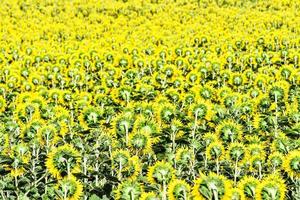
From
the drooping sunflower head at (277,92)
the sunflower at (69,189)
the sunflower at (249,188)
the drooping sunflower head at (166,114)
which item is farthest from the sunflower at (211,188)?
the drooping sunflower head at (277,92)

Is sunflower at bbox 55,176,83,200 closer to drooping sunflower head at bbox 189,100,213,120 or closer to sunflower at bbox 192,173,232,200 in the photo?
sunflower at bbox 192,173,232,200

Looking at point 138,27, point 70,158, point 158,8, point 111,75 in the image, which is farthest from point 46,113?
point 158,8

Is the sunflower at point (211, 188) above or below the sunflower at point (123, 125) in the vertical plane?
above

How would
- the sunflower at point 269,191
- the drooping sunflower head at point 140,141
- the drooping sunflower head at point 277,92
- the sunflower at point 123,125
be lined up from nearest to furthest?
the sunflower at point 269,191
the drooping sunflower head at point 140,141
the sunflower at point 123,125
the drooping sunflower head at point 277,92

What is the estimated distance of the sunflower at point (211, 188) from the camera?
3129mm

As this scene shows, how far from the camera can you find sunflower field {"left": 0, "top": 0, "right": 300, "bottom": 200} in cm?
409

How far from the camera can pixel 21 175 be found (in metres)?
5.05

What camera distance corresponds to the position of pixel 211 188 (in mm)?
3129

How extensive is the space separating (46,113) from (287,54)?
965cm

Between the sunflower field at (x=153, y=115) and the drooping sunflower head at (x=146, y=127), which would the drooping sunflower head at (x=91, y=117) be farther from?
the drooping sunflower head at (x=146, y=127)

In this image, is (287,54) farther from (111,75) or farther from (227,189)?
(227,189)

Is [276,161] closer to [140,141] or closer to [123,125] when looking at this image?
[140,141]

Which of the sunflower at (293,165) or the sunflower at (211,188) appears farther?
the sunflower at (293,165)

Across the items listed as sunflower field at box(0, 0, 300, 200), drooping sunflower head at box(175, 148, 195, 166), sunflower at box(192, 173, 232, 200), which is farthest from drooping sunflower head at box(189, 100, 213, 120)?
sunflower at box(192, 173, 232, 200)
